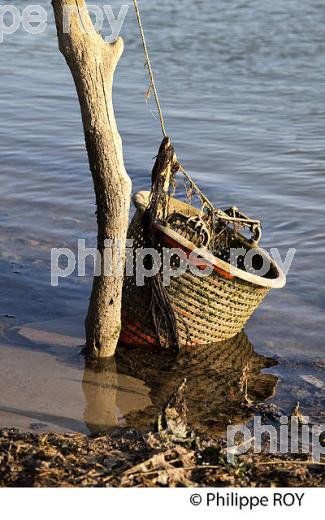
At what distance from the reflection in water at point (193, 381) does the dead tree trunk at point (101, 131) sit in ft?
1.31

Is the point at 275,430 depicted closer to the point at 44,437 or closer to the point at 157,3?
the point at 44,437

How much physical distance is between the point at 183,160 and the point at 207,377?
5063 mm

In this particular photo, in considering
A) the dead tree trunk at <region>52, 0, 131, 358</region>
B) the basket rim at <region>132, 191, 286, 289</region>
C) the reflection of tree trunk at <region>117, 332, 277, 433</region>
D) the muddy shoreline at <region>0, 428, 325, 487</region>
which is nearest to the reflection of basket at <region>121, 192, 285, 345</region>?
the basket rim at <region>132, 191, 286, 289</region>

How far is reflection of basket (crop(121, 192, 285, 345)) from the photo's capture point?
252 inches

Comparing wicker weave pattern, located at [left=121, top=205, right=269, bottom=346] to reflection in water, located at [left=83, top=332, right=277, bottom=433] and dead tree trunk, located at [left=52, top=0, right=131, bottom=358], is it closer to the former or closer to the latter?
reflection in water, located at [left=83, top=332, right=277, bottom=433]

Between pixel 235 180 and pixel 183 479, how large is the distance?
6333mm

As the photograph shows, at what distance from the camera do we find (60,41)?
5520 millimetres

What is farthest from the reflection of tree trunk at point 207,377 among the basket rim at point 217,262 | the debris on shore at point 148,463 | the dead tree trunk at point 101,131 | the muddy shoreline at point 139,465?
the muddy shoreline at point 139,465

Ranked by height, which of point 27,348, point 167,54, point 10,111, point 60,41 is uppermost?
point 167,54

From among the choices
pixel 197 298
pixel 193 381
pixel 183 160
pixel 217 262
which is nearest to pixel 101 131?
pixel 217 262

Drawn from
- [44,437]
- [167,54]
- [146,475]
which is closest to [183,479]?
[146,475]

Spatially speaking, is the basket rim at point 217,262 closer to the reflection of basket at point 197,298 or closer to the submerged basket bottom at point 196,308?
the reflection of basket at point 197,298

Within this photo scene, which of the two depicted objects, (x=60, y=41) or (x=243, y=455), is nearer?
(x=243, y=455)

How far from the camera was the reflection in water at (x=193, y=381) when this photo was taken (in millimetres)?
5926
